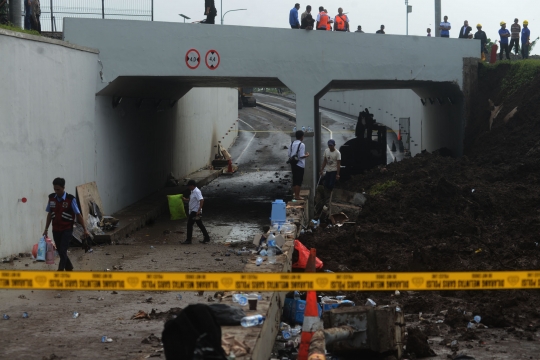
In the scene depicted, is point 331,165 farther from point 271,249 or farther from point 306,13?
point 271,249

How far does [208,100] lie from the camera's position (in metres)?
39.1

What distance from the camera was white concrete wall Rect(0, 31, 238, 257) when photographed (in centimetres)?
1365

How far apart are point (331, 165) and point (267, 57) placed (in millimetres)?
3500

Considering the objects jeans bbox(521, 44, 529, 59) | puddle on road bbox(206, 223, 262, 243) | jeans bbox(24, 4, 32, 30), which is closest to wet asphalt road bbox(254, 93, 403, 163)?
jeans bbox(521, 44, 529, 59)

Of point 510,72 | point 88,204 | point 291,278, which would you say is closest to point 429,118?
point 510,72

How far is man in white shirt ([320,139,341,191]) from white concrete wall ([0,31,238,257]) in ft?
18.9

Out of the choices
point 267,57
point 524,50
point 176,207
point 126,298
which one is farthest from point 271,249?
point 524,50

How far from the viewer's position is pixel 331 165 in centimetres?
1980

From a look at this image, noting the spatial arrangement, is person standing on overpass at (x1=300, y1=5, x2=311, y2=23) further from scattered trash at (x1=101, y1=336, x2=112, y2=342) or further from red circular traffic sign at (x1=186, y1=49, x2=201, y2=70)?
scattered trash at (x1=101, y1=336, x2=112, y2=342)

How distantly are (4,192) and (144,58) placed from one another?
7.28 metres

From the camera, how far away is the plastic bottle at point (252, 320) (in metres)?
7.11

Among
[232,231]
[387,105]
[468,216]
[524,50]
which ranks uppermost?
[524,50]

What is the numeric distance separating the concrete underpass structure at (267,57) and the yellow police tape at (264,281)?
40.8ft

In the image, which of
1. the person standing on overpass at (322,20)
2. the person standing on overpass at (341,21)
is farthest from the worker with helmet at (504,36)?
the person standing on overpass at (322,20)
